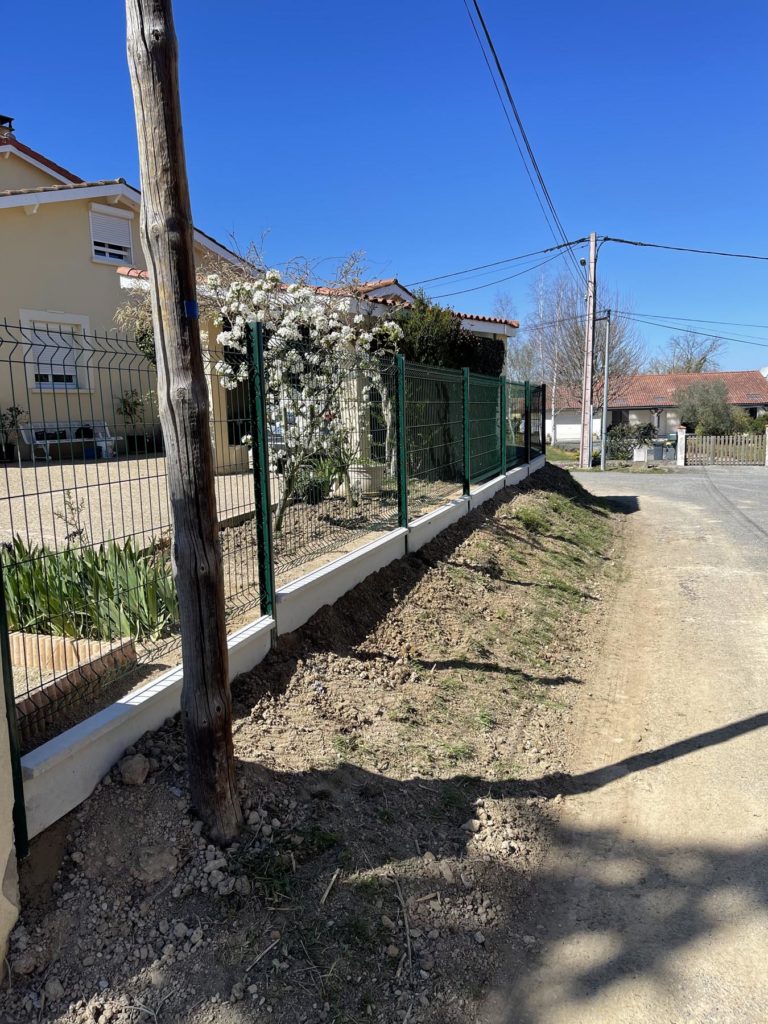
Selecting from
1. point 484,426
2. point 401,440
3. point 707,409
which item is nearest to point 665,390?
point 707,409

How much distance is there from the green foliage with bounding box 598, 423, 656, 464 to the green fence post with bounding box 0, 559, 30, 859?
3297 cm

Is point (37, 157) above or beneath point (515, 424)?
above

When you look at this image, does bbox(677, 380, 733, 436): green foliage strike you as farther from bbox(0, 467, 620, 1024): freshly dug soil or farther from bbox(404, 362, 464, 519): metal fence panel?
bbox(0, 467, 620, 1024): freshly dug soil

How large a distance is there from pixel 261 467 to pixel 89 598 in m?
1.22

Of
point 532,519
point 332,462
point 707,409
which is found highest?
point 707,409

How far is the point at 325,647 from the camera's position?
480 centimetres

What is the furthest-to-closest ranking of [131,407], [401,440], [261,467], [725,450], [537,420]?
[725,450] < [537,420] < [401,440] < [261,467] < [131,407]

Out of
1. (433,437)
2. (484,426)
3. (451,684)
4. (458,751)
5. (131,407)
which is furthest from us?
(484,426)

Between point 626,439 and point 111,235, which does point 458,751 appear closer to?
point 111,235

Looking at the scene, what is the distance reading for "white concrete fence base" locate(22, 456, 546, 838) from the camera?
269cm

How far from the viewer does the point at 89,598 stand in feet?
12.8

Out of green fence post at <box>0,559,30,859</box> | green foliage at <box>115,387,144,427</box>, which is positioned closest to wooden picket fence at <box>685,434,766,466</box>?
green foliage at <box>115,387,144,427</box>

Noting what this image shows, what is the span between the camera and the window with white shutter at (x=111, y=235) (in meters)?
15.8

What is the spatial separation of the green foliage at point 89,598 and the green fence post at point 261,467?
0.57m
